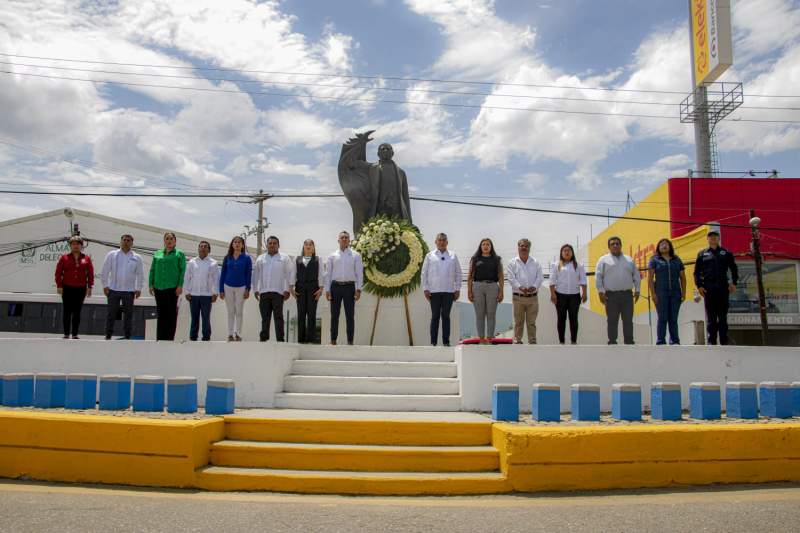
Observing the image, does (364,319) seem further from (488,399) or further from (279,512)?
(279,512)

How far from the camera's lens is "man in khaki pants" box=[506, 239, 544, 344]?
8.90 metres

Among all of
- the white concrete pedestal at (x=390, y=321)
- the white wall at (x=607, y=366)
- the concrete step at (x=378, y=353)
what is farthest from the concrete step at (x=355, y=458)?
the white concrete pedestal at (x=390, y=321)

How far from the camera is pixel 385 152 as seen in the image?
12844 millimetres

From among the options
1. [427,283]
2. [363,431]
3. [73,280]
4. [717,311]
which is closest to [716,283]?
[717,311]

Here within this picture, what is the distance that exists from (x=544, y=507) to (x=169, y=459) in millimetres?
2840

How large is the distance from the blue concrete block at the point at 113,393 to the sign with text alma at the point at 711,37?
29.9 meters

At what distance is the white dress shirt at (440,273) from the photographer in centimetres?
935

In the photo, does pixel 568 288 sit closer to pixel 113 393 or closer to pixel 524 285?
pixel 524 285

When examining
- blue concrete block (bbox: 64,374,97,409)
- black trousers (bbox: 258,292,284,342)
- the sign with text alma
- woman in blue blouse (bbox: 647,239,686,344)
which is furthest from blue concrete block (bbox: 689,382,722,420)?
the sign with text alma

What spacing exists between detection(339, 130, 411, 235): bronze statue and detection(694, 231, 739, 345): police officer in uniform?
537cm

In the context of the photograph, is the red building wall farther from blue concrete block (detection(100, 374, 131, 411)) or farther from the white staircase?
blue concrete block (detection(100, 374, 131, 411))

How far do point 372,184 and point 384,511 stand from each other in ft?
28.7

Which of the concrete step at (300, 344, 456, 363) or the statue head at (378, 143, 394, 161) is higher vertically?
the statue head at (378, 143, 394, 161)

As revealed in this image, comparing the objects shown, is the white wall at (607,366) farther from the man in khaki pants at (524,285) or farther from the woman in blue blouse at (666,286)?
the man in khaki pants at (524,285)
